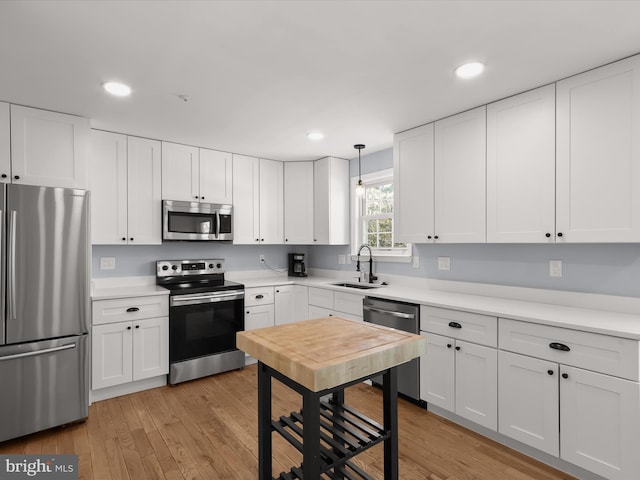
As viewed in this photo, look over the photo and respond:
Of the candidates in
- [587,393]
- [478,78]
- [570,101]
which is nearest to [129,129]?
[478,78]

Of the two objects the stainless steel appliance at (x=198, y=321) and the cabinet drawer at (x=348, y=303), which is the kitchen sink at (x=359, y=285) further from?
the stainless steel appliance at (x=198, y=321)

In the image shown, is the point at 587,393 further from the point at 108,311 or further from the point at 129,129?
the point at 129,129

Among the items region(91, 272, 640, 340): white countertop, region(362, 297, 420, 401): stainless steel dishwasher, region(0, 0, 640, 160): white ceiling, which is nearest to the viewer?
region(0, 0, 640, 160): white ceiling

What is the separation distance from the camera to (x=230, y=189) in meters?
4.02

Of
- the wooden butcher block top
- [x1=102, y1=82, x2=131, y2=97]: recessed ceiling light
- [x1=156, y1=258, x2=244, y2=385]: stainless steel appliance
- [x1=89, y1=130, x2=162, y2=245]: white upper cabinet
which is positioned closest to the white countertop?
[x1=156, y1=258, x2=244, y2=385]: stainless steel appliance

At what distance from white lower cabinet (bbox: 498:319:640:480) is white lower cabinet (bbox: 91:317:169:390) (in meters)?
2.84

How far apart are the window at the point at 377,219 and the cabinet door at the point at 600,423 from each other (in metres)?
1.97

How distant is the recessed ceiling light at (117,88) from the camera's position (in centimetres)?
230

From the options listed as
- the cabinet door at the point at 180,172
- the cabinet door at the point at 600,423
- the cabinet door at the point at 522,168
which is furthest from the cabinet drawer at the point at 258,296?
the cabinet door at the point at 600,423

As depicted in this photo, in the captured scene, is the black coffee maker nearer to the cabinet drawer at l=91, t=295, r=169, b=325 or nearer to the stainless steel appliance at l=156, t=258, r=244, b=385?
the stainless steel appliance at l=156, t=258, r=244, b=385

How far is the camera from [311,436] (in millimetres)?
1324

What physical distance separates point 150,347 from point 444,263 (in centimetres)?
284

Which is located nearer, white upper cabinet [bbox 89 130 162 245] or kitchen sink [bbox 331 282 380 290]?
white upper cabinet [bbox 89 130 162 245]

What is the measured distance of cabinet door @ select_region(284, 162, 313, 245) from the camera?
14.4ft
